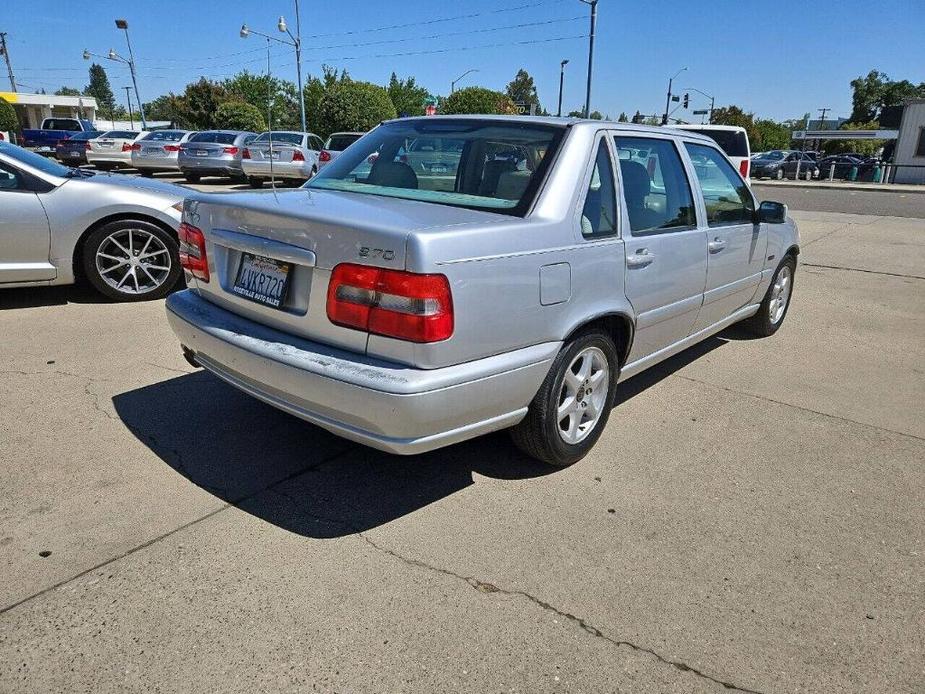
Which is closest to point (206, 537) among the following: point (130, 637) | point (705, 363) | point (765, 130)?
point (130, 637)

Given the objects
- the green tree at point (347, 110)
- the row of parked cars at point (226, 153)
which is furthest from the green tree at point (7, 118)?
→ the row of parked cars at point (226, 153)

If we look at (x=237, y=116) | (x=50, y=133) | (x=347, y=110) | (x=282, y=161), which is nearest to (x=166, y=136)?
(x=282, y=161)

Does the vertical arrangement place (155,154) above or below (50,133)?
below

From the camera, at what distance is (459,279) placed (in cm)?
251

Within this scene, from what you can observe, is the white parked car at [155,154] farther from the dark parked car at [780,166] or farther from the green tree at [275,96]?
the green tree at [275,96]

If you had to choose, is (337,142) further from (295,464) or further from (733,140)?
(295,464)

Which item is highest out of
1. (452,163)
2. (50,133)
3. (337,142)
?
(50,133)

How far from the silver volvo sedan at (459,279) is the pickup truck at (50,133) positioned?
105ft

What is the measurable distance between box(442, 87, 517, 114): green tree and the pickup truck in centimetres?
2360

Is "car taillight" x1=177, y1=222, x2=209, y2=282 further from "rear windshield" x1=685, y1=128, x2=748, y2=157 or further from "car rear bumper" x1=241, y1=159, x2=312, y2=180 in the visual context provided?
"car rear bumper" x1=241, y1=159, x2=312, y2=180

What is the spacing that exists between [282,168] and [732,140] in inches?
464

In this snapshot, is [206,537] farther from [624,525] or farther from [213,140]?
[213,140]

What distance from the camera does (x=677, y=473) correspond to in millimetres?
3350

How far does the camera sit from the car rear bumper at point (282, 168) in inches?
733
